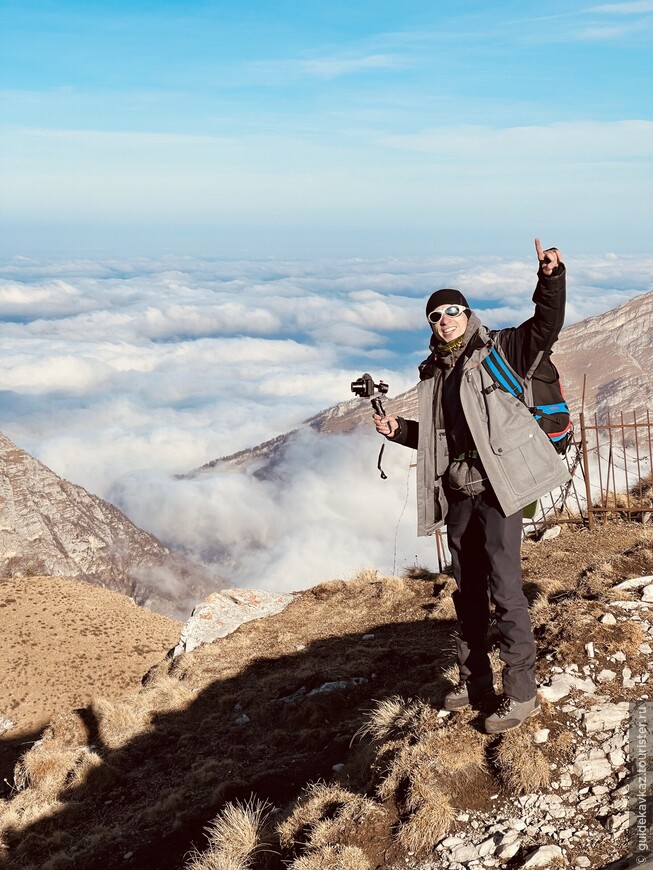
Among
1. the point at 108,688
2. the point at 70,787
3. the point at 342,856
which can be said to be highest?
the point at 342,856

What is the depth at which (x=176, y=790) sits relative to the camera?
775 cm

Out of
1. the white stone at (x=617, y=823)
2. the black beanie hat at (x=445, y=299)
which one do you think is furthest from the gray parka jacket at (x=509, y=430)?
the white stone at (x=617, y=823)

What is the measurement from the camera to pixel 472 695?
5402 mm

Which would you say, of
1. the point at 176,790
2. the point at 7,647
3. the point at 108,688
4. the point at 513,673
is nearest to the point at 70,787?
the point at 176,790

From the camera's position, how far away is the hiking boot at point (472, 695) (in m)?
5.38

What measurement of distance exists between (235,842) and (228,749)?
3826mm

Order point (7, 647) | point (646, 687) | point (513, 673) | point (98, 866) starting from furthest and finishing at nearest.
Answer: point (7, 647) < point (98, 866) < point (646, 687) < point (513, 673)

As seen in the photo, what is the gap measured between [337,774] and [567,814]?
2.28m

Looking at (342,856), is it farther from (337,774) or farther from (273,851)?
(337,774)

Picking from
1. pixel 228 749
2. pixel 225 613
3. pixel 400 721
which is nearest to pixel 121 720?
pixel 228 749

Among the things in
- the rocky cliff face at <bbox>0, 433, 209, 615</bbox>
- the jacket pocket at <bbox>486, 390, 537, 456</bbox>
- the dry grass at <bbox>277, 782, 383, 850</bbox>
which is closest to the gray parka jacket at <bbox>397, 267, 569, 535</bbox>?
the jacket pocket at <bbox>486, 390, 537, 456</bbox>

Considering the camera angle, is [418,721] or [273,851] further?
[418,721]

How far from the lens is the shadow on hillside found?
692 centimetres

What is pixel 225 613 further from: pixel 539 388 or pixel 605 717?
pixel 539 388
